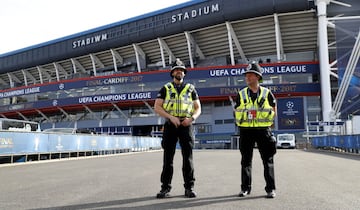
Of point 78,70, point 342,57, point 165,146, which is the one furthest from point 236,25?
point 165,146

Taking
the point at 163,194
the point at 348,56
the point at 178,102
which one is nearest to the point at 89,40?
the point at 348,56

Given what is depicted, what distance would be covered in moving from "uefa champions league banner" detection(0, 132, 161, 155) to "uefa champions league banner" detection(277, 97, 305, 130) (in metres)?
22.3

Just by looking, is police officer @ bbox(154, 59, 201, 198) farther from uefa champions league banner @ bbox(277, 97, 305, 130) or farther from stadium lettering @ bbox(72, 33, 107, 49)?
stadium lettering @ bbox(72, 33, 107, 49)

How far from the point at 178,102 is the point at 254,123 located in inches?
42.5

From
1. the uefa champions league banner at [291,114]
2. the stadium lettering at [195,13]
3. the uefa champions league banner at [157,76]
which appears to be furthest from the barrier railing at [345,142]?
the stadium lettering at [195,13]

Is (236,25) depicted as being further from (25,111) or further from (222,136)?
(25,111)

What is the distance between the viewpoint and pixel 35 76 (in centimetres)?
6106

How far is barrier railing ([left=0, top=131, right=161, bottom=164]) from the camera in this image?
11.9m

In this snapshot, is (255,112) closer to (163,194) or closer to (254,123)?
(254,123)

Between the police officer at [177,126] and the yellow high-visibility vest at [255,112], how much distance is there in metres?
0.67

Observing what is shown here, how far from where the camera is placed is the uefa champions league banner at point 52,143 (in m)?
11.8

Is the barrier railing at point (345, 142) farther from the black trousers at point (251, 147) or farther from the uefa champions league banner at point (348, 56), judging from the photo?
the black trousers at point (251, 147)

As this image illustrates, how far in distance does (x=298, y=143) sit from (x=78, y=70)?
1467 inches

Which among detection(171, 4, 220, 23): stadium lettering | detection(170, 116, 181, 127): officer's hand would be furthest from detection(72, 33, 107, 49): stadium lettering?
detection(170, 116, 181, 127): officer's hand
